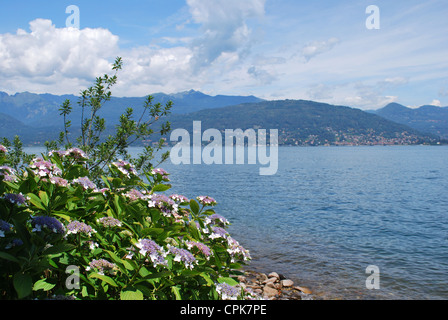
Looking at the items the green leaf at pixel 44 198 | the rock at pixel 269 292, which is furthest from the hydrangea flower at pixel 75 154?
the rock at pixel 269 292

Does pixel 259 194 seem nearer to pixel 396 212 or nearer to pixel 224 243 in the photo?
pixel 396 212

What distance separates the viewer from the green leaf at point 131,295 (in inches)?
118

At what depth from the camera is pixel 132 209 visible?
383cm

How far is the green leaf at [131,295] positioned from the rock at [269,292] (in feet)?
28.1

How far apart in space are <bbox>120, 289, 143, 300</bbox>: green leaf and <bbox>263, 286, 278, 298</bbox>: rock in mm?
8580

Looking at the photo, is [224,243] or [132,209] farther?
[224,243]

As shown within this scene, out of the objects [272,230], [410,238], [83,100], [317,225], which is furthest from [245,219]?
[83,100]

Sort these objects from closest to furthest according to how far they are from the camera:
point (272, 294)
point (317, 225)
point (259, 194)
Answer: point (272, 294)
point (317, 225)
point (259, 194)

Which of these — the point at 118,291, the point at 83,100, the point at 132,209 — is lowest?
the point at 118,291

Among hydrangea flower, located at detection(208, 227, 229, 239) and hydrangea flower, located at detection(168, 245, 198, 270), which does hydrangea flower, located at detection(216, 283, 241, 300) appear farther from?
hydrangea flower, located at detection(208, 227, 229, 239)

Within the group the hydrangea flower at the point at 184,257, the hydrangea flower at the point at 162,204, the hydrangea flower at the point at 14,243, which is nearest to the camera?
the hydrangea flower at the point at 14,243

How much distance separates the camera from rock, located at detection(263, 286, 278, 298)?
1084 cm

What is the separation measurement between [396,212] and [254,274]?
20.9m

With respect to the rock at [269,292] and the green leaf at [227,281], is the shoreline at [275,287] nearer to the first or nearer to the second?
the rock at [269,292]
